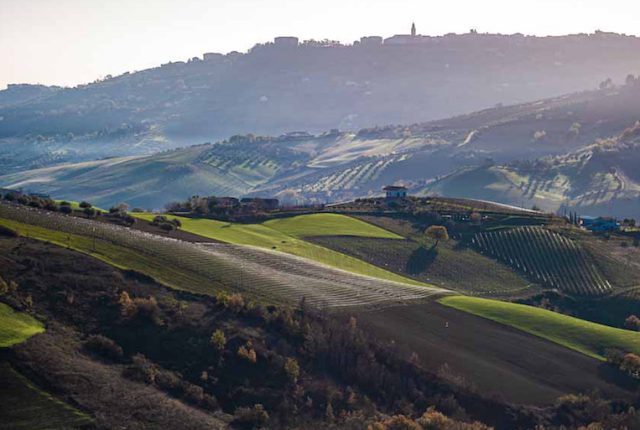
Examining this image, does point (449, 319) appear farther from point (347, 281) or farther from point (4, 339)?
point (4, 339)

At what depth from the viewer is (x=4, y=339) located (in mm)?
59469

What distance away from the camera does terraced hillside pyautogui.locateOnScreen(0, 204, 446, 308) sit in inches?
3273

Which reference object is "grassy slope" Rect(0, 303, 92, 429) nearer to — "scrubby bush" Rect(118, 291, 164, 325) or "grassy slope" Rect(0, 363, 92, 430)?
"grassy slope" Rect(0, 363, 92, 430)

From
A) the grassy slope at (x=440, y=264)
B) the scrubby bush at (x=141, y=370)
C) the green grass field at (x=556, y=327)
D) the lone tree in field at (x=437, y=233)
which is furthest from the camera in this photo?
the lone tree in field at (x=437, y=233)

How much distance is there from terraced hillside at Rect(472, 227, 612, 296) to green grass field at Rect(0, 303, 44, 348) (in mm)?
73786

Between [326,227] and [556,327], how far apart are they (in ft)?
157

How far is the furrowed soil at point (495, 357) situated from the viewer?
245 feet

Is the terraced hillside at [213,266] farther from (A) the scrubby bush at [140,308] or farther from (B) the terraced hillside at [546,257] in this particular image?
(B) the terraced hillside at [546,257]

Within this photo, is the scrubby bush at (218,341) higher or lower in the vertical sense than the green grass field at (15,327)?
lower

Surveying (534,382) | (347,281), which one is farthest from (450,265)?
(534,382)

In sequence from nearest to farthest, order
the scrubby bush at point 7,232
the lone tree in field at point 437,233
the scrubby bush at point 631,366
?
the scrubby bush at point 7,232 → the scrubby bush at point 631,366 → the lone tree in field at point 437,233

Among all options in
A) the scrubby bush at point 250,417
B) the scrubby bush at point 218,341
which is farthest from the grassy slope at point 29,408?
the scrubby bush at point 218,341

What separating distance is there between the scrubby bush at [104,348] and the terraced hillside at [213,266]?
15599 millimetres

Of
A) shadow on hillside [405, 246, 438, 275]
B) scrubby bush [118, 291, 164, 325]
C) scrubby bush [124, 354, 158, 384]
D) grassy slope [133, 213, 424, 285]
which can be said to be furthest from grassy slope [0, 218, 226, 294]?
shadow on hillside [405, 246, 438, 275]
